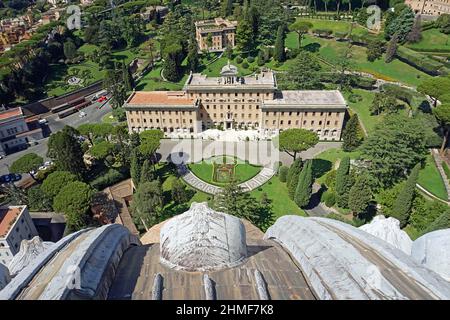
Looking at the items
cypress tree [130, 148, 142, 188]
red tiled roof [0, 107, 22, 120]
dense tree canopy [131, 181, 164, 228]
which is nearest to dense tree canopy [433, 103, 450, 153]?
dense tree canopy [131, 181, 164, 228]

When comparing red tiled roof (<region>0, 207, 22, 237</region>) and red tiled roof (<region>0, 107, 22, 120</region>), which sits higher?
red tiled roof (<region>0, 107, 22, 120</region>)

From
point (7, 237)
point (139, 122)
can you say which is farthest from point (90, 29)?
point (7, 237)

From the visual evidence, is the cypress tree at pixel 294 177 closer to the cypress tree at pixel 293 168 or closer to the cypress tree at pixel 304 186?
the cypress tree at pixel 293 168

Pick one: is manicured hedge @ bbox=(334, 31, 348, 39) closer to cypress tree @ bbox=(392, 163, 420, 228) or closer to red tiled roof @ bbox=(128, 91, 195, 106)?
red tiled roof @ bbox=(128, 91, 195, 106)

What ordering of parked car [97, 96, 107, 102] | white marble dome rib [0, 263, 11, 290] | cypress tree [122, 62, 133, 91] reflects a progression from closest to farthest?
white marble dome rib [0, 263, 11, 290]
cypress tree [122, 62, 133, 91]
parked car [97, 96, 107, 102]

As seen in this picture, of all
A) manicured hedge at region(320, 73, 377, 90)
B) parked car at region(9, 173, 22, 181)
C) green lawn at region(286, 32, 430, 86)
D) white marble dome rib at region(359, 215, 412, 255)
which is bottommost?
parked car at region(9, 173, 22, 181)

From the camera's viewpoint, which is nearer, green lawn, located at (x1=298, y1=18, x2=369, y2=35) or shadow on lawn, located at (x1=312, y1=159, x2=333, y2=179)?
shadow on lawn, located at (x1=312, y1=159, x2=333, y2=179)
